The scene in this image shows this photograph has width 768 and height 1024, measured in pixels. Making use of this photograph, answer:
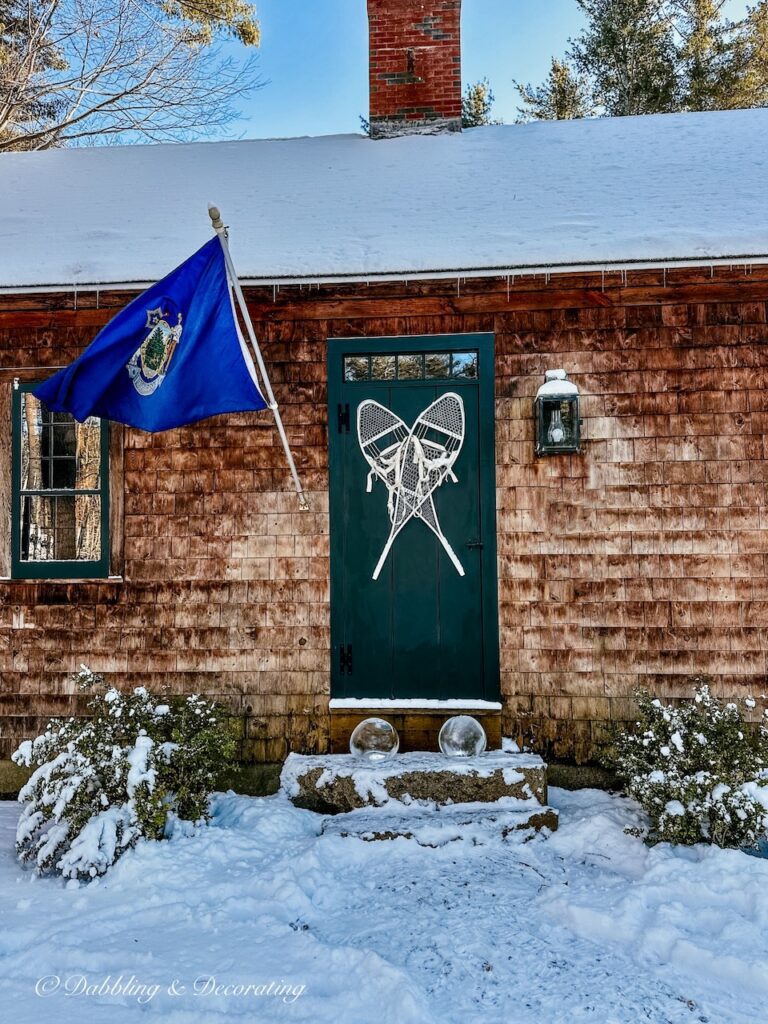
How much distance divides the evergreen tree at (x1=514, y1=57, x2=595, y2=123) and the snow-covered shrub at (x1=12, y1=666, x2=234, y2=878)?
58.2 feet

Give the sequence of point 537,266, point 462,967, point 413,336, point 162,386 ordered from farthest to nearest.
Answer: point 413,336, point 537,266, point 162,386, point 462,967

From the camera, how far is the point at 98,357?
13.3 feet

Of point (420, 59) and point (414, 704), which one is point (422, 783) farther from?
point (420, 59)

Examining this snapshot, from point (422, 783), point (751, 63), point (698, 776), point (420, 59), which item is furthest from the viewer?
point (751, 63)

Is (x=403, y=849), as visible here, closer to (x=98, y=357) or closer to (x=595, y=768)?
(x=595, y=768)

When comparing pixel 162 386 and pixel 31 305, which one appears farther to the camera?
pixel 31 305

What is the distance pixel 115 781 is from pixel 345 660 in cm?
163

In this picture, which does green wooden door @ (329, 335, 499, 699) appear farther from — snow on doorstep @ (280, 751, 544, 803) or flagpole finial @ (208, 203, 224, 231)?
flagpole finial @ (208, 203, 224, 231)

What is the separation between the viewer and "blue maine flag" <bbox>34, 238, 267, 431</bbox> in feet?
13.0

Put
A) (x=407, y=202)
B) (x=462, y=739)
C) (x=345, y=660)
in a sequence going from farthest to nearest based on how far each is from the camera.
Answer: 1. (x=407, y=202)
2. (x=345, y=660)
3. (x=462, y=739)

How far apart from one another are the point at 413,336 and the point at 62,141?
11.9 m

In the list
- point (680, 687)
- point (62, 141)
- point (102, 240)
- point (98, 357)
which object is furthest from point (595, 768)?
point (62, 141)

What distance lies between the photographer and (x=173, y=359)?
4.01 meters

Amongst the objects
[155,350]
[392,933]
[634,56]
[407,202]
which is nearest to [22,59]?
[407,202]
